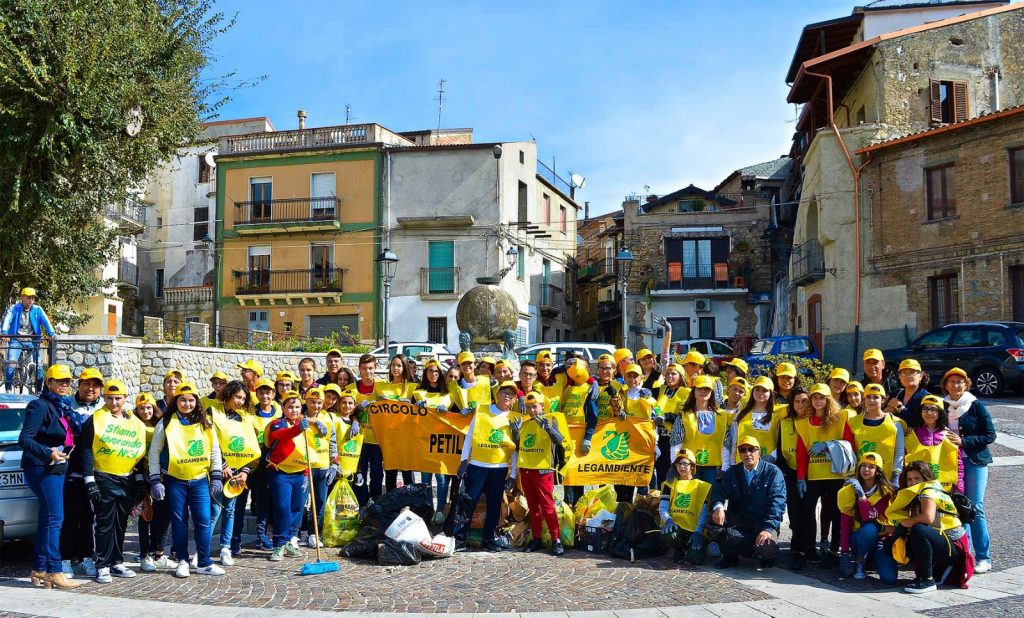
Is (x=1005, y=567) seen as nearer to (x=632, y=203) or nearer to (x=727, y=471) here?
(x=727, y=471)

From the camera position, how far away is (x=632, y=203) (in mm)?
41781

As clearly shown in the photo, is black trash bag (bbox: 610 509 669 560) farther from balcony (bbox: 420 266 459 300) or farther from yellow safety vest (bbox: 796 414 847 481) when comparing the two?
balcony (bbox: 420 266 459 300)

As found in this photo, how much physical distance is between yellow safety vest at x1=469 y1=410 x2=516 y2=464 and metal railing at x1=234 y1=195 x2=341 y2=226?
1080 inches

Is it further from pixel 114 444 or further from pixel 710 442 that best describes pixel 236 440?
pixel 710 442

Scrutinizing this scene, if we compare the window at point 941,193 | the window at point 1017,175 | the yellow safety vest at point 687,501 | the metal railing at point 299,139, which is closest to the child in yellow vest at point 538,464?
the yellow safety vest at point 687,501

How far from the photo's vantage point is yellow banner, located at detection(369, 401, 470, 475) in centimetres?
981

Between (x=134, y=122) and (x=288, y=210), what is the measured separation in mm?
21380

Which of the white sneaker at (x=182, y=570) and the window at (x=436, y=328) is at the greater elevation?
the window at (x=436, y=328)

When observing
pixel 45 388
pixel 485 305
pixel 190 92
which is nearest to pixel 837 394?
pixel 45 388

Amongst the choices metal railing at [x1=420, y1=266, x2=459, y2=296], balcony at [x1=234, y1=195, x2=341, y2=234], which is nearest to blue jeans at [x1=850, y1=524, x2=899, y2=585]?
metal railing at [x1=420, y1=266, x2=459, y2=296]

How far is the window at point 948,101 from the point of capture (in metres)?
26.9

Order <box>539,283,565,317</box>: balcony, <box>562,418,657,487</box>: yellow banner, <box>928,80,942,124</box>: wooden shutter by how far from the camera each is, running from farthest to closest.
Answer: <box>539,283,565,317</box>: balcony → <box>928,80,942,124</box>: wooden shutter → <box>562,418,657,487</box>: yellow banner

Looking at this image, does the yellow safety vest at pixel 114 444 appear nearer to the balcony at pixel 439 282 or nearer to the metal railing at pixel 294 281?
the balcony at pixel 439 282

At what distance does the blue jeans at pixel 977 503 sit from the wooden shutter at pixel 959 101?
2271 centimetres
